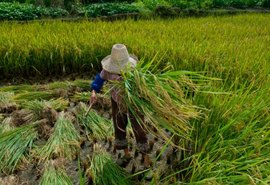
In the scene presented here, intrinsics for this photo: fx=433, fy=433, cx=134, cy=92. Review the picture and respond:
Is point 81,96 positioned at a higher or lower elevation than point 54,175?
lower

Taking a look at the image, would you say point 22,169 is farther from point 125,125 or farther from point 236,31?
point 236,31

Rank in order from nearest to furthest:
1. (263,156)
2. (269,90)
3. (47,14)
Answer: (263,156)
(269,90)
(47,14)

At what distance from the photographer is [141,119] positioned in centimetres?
185

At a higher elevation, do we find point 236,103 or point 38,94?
point 236,103

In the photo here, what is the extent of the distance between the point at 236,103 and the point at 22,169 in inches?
43.1

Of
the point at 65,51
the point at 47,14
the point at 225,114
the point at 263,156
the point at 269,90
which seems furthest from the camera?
the point at 47,14

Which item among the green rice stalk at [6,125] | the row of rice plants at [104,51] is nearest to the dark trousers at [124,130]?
the green rice stalk at [6,125]

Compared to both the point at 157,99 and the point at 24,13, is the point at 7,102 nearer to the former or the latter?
the point at 157,99

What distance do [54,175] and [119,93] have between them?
1.51ft

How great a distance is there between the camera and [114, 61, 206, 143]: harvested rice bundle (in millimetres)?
1738

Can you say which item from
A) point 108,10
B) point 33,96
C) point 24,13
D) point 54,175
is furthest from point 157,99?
point 108,10

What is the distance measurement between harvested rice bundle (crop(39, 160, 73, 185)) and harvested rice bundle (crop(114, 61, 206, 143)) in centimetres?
42

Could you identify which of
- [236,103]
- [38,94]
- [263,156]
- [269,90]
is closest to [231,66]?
[269,90]

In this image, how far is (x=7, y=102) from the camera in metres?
2.79
